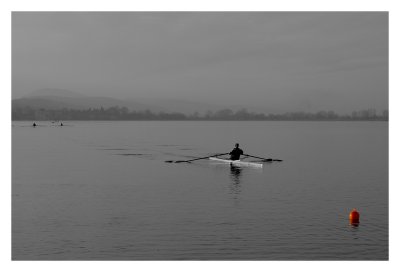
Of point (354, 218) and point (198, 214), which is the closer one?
point (354, 218)

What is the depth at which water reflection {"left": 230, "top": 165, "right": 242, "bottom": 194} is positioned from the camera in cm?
3774

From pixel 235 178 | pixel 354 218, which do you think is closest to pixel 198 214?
pixel 354 218

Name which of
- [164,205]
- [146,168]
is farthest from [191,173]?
[164,205]

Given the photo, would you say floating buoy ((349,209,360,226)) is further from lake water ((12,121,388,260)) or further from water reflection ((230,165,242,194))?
water reflection ((230,165,242,194))

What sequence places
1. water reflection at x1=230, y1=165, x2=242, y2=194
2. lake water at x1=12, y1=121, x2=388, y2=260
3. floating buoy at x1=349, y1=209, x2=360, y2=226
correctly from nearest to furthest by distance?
lake water at x1=12, y1=121, x2=388, y2=260 → floating buoy at x1=349, y1=209, x2=360, y2=226 → water reflection at x1=230, y1=165, x2=242, y2=194

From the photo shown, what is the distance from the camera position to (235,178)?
44.2 metres

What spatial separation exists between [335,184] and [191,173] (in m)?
14.4

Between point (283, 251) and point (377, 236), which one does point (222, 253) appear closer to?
point (283, 251)

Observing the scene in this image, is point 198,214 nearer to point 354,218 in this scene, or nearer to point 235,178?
point 354,218

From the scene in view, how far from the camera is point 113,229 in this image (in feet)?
81.0

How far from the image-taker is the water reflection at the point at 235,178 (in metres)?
37.7

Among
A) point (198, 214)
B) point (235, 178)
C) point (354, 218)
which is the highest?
point (235, 178)

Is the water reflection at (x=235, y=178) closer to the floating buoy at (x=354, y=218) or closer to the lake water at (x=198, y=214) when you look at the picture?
the lake water at (x=198, y=214)

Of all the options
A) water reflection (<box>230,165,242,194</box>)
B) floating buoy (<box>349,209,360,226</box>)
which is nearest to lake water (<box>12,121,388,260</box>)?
water reflection (<box>230,165,242,194</box>)
